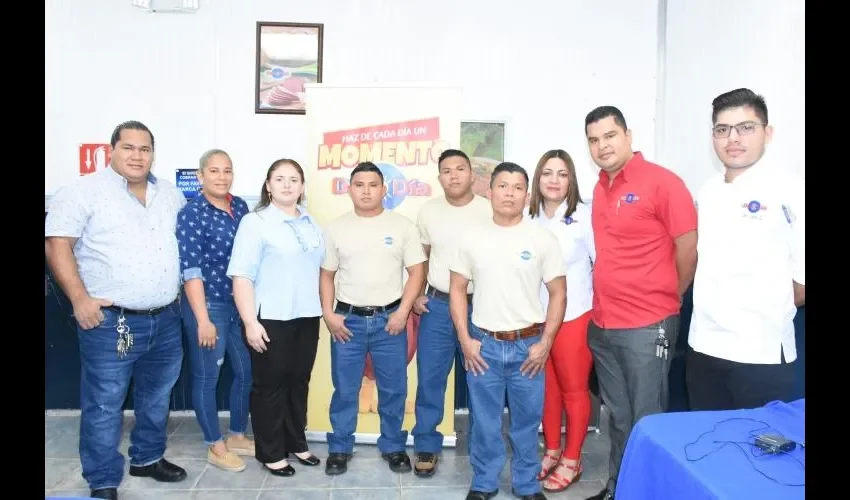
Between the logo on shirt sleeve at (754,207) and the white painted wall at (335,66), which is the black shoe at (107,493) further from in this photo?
the logo on shirt sleeve at (754,207)

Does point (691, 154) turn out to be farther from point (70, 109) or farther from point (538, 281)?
point (70, 109)

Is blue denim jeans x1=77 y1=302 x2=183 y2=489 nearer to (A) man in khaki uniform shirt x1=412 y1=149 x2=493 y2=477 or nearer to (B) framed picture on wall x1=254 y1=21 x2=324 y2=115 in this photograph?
(A) man in khaki uniform shirt x1=412 y1=149 x2=493 y2=477

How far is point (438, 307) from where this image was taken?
2.92 meters

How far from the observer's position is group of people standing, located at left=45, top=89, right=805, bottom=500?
2008 mm

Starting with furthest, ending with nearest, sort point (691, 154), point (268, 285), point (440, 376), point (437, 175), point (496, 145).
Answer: point (496, 145), point (691, 154), point (437, 175), point (440, 376), point (268, 285)

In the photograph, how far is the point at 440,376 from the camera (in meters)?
2.98

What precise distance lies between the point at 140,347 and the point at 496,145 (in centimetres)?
254

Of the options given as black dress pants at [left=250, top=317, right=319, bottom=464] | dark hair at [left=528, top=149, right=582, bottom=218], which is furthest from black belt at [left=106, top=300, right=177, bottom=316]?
dark hair at [left=528, top=149, right=582, bottom=218]

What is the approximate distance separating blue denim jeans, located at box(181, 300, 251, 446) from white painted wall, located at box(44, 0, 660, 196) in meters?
1.35

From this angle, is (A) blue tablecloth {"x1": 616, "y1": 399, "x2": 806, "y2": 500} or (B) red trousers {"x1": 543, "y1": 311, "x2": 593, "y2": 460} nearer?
(A) blue tablecloth {"x1": 616, "y1": 399, "x2": 806, "y2": 500}

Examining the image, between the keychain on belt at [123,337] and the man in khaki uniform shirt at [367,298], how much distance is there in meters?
0.87
